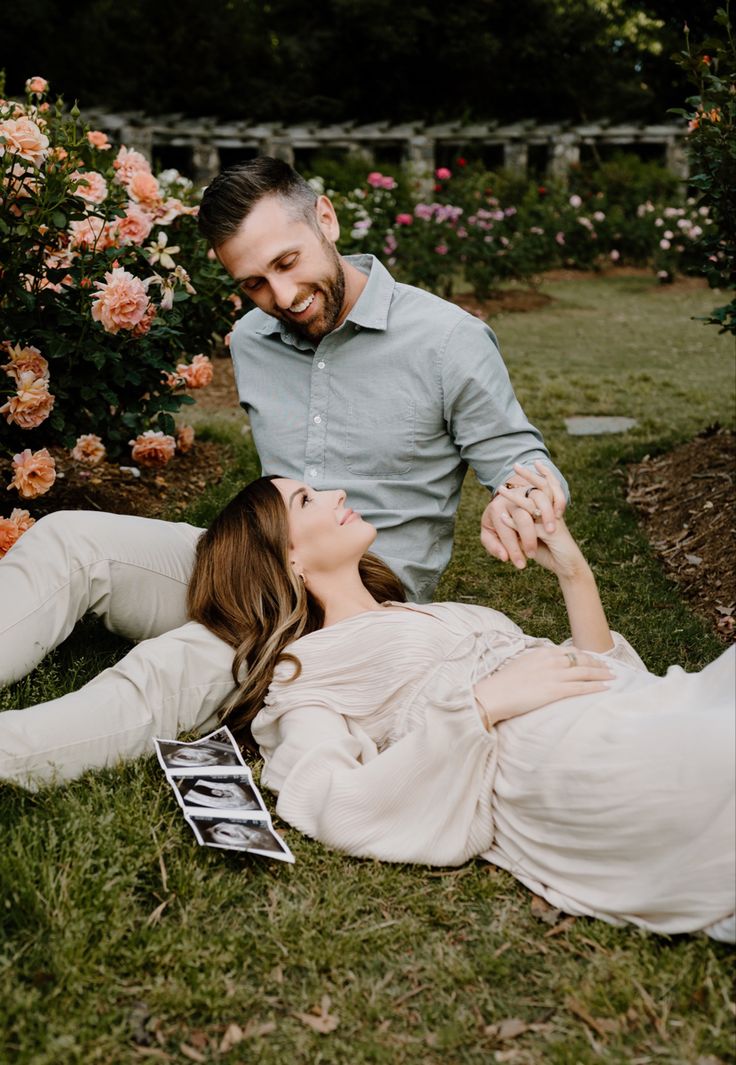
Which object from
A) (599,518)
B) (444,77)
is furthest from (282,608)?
(444,77)

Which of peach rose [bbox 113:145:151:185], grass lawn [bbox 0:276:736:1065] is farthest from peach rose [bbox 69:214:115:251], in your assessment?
grass lawn [bbox 0:276:736:1065]

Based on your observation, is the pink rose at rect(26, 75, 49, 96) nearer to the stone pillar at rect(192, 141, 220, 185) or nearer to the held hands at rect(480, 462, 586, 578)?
the held hands at rect(480, 462, 586, 578)

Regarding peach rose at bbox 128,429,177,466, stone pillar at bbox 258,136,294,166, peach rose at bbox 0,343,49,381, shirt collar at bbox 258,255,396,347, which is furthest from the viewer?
stone pillar at bbox 258,136,294,166

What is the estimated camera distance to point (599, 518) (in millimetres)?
5441

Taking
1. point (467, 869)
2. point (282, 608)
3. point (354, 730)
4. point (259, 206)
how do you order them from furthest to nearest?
point (259, 206) < point (282, 608) < point (354, 730) < point (467, 869)

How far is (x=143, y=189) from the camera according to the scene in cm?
470

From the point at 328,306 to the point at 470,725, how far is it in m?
1.49

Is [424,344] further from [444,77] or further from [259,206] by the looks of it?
[444,77]

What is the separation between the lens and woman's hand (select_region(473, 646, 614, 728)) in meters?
2.57

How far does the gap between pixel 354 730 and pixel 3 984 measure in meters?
1.05

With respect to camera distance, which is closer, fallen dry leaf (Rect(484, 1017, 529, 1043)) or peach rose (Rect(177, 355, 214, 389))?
fallen dry leaf (Rect(484, 1017, 529, 1043))

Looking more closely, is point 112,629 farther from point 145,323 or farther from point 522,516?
point 145,323

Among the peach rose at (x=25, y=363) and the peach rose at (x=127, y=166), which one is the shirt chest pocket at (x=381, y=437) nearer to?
the peach rose at (x=25, y=363)

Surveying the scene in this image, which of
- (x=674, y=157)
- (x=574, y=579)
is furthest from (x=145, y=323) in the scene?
(x=674, y=157)
